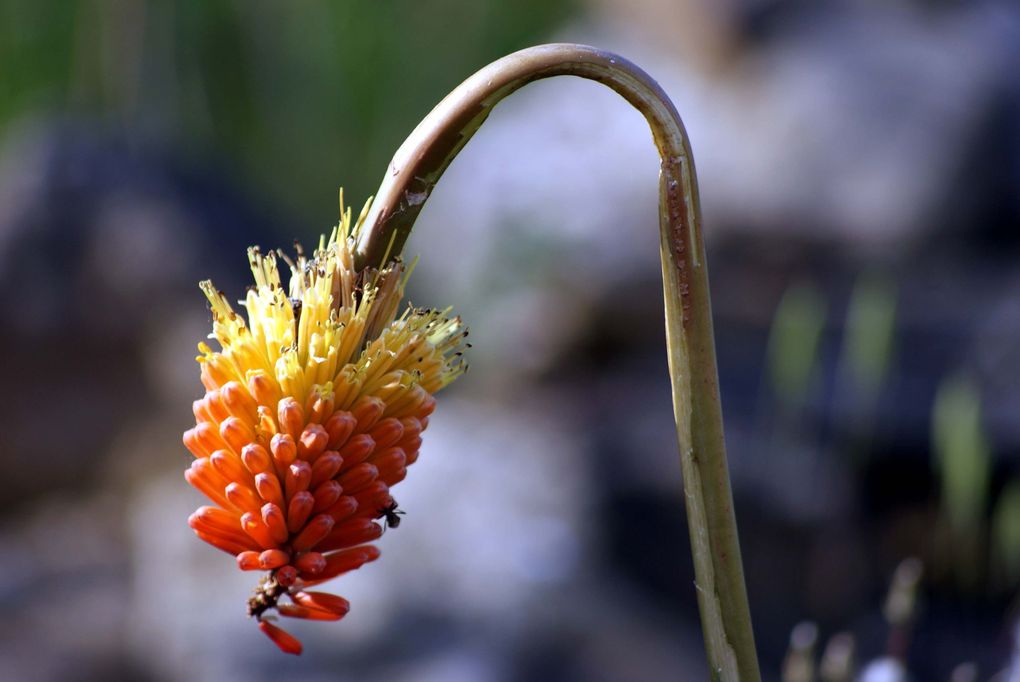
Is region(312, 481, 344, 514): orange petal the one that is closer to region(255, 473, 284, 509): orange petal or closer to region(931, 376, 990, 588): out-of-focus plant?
region(255, 473, 284, 509): orange petal

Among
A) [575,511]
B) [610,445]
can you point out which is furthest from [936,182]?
[575,511]

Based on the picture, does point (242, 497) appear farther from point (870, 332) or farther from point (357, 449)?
point (870, 332)

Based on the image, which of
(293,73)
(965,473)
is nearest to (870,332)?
(965,473)

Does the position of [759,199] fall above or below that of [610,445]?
above

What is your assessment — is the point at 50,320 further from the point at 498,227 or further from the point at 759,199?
the point at 759,199

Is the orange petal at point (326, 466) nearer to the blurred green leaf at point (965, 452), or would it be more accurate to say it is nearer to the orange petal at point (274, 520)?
the orange petal at point (274, 520)

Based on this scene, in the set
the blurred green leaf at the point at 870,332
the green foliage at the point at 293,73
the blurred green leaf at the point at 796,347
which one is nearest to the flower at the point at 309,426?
the blurred green leaf at the point at 796,347

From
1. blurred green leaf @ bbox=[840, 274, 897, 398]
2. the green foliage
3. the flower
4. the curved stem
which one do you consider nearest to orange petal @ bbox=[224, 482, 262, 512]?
the flower
